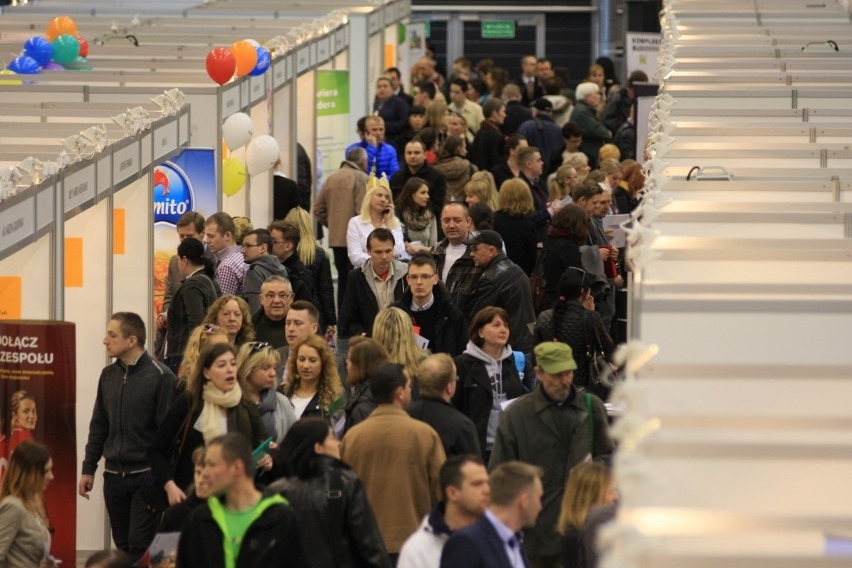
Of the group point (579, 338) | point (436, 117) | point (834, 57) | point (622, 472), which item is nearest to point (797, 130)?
point (579, 338)

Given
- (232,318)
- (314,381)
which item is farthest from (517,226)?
(314,381)

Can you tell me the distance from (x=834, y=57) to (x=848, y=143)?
11.3 ft

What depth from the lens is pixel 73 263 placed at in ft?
32.3

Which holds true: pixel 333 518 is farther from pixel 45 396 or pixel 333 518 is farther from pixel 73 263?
pixel 73 263

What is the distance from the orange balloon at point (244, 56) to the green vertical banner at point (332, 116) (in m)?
4.08

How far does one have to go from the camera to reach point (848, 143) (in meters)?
9.16

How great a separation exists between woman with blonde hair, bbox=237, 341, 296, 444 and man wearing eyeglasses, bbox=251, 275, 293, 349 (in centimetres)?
200

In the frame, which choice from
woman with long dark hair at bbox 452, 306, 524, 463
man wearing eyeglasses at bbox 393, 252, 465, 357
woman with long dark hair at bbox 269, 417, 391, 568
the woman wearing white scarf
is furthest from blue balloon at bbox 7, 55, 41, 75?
woman with long dark hair at bbox 269, 417, 391, 568

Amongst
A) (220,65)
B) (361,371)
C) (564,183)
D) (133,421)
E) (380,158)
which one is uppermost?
(220,65)

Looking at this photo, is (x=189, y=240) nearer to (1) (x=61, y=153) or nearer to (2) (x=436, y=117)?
(1) (x=61, y=153)

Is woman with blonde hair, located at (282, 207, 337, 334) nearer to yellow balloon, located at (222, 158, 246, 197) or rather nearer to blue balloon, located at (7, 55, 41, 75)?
yellow balloon, located at (222, 158, 246, 197)

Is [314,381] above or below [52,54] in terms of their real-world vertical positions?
below

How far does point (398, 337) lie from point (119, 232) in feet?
9.22

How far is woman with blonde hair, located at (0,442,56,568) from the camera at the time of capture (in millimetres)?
7223
